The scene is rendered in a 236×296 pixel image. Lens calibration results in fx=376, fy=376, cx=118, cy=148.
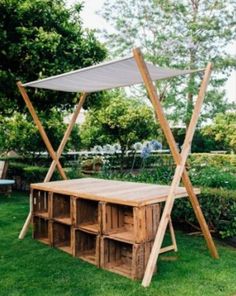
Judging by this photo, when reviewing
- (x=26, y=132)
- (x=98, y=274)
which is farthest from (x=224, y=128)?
(x=98, y=274)

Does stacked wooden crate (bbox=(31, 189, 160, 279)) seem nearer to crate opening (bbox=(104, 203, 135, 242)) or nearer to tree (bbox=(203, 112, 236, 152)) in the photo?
crate opening (bbox=(104, 203, 135, 242))

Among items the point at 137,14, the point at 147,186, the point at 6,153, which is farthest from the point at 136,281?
the point at 137,14

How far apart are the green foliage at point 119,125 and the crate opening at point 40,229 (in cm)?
726

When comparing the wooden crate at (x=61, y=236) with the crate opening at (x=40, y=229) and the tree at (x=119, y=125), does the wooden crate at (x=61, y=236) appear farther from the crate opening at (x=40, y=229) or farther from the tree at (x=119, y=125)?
the tree at (x=119, y=125)

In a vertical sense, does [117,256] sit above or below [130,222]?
below

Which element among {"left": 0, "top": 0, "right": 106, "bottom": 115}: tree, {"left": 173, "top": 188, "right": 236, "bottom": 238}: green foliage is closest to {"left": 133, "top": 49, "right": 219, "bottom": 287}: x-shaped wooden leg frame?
{"left": 173, "top": 188, "right": 236, "bottom": 238}: green foliage

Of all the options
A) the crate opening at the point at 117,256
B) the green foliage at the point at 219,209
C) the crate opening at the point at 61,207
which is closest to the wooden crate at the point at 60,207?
the crate opening at the point at 61,207

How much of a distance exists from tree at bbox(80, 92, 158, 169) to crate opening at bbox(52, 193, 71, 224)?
728cm

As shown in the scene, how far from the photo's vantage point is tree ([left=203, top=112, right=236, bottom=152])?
18.3 meters

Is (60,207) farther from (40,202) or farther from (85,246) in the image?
(85,246)

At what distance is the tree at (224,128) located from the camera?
60.2 feet

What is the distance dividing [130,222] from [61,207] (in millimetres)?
1121

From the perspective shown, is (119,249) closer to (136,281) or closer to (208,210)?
(136,281)

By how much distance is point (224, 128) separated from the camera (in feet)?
61.5
